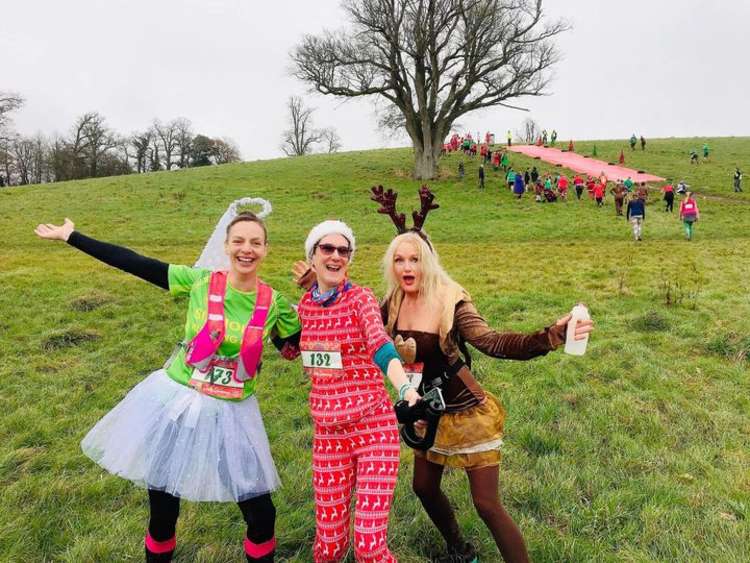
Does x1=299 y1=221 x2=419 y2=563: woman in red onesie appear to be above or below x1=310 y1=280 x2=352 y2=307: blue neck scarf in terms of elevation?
below

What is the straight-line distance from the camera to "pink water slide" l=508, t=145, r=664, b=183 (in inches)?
1276

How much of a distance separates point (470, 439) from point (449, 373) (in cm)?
40

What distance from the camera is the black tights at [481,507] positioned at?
271 cm

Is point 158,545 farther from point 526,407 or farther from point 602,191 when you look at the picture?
point 602,191

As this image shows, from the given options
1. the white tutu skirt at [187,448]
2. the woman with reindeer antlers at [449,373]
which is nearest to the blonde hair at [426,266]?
the woman with reindeer antlers at [449,373]

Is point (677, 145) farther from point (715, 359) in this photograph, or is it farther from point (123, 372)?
point (123, 372)

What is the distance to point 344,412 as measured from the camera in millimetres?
2752

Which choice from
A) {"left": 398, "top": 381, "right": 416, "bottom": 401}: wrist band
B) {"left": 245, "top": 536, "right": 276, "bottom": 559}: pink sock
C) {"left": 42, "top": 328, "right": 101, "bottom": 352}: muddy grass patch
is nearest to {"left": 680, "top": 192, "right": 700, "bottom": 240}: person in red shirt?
{"left": 42, "top": 328, "right": 101, "bottom": 352}: muddy grass patch

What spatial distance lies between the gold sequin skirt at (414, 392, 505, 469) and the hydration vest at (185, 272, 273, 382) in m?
1.21

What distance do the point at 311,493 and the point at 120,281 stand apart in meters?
9.15

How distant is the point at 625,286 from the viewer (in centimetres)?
1049

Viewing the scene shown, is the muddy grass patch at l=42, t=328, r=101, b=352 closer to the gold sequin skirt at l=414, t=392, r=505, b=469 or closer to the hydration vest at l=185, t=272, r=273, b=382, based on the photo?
the hydration vest at l=185, t=272, r=273, b=382

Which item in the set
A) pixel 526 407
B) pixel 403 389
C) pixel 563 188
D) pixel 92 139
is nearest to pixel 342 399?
pixel 403 389

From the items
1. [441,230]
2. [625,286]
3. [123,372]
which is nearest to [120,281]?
[123,372]
